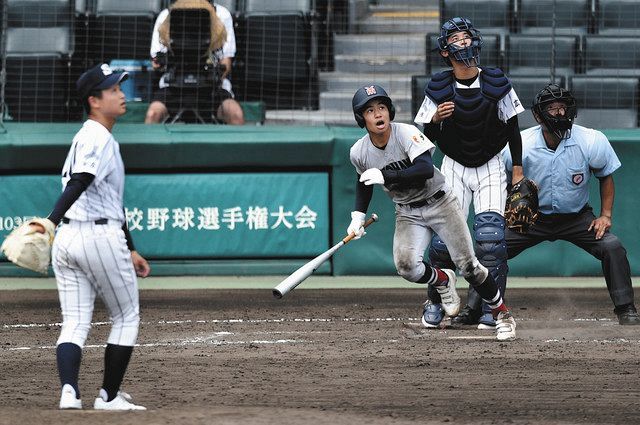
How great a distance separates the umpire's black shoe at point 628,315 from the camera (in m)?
9.40

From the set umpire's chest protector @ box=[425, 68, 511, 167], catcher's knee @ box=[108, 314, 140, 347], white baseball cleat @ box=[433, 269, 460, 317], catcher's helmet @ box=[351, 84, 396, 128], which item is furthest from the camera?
white baseball cleat @ box=[433, 269, 460, 317]

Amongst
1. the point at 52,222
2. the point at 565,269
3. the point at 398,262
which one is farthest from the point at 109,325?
the point at 565,269

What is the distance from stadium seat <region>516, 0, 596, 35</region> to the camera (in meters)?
14.6

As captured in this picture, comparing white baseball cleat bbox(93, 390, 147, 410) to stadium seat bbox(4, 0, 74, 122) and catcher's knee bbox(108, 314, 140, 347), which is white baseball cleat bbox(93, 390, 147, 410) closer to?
catcher's knee bbox(108, 314, 140, 347)

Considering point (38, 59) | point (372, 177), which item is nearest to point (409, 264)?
point (372, 177)

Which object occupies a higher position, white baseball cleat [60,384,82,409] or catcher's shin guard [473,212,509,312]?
catcher's shin guard [473,212,509,312]

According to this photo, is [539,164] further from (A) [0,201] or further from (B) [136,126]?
(A) [0,201]

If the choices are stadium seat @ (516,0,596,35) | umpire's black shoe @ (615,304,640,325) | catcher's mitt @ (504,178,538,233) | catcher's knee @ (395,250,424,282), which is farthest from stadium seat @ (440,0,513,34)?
catcher's knee @ (395,250,424,282)

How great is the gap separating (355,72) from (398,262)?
5828 millimetres

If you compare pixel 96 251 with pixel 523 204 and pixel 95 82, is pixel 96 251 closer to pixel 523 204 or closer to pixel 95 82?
pixel 95 82

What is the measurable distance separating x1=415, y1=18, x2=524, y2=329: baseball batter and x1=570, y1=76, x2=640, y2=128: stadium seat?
14.2 ft

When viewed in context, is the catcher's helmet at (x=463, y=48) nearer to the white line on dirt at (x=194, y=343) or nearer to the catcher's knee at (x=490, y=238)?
the catcher's knee at (x=490, y=238)

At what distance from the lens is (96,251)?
5934 millimetres

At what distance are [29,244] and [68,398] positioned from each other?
0.76 meters
